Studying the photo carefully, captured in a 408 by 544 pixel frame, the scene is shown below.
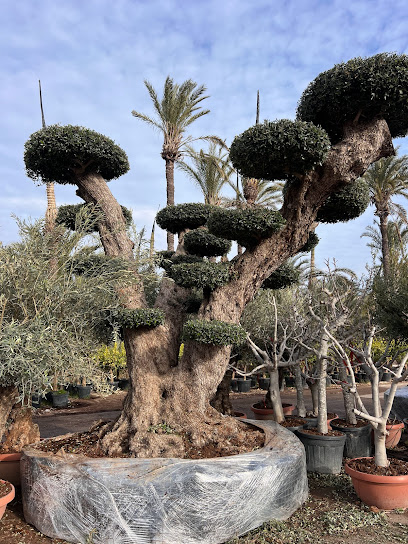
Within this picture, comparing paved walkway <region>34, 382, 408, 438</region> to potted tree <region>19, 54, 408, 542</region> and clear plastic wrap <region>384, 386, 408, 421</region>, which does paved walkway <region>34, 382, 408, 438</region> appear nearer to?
clear plastic wrap <region>384, 386, 408, 421</region>

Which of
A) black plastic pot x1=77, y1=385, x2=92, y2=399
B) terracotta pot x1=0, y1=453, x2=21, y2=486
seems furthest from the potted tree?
black plastic pot x1=77, y1=385, x2=92, y2=399

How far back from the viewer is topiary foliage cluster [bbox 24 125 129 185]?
17.9 feet

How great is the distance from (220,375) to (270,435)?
3.05 ft

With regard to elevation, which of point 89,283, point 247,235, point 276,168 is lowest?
point 89,283

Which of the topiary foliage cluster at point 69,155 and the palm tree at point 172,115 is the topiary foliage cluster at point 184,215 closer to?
the topiary foliage cluster at point 69,155

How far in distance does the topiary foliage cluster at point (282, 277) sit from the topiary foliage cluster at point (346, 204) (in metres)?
0.92

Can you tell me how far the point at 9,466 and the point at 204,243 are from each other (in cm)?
394

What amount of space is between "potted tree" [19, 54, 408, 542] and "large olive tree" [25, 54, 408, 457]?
0.01 meters

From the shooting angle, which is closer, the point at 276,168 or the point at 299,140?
the point at 299,140

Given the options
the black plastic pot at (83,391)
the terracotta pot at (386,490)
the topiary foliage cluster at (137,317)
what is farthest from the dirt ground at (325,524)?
the black plastic pot at (83,391)

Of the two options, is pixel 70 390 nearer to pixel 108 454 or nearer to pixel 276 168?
pixel 108 454

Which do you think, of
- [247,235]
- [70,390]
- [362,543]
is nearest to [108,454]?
[362,543]

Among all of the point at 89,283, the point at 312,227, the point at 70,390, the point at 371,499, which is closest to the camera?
the point at 371,499

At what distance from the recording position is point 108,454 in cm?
486
